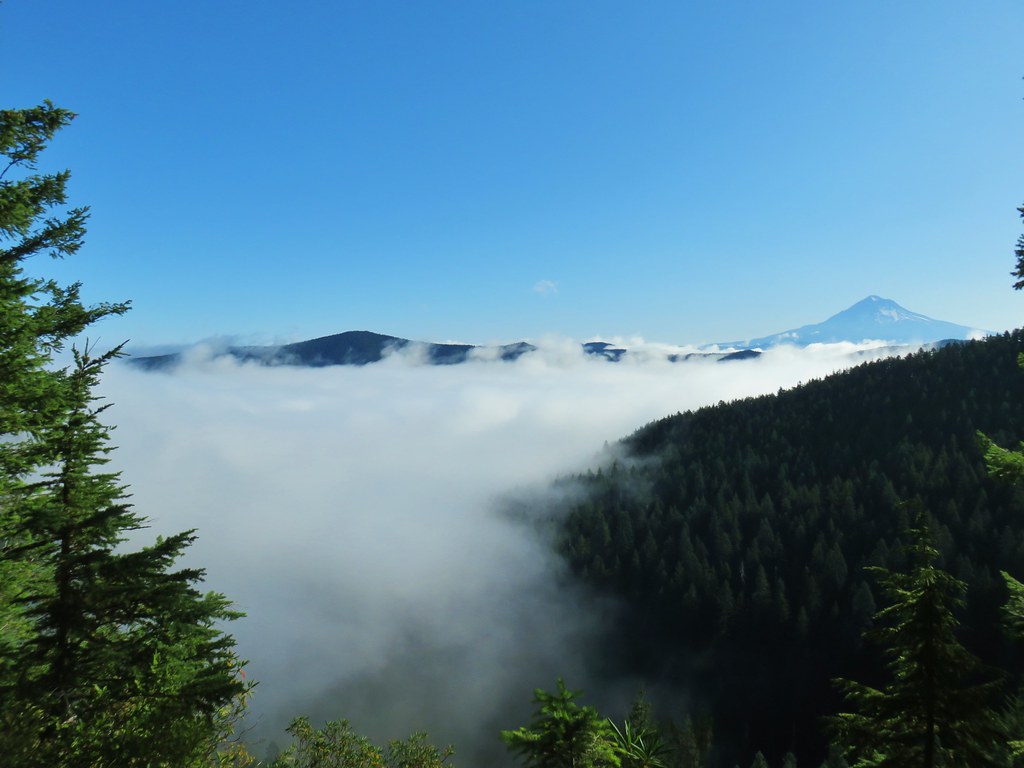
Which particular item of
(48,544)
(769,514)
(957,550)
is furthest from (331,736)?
(769,514)

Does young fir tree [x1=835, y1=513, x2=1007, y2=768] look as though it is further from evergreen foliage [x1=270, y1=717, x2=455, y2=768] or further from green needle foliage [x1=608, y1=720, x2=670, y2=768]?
evergreen foliage [x1=270, y1=717, x2=455, y2=768]

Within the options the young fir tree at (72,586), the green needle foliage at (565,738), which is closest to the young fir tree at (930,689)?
the green needle foliage at (565,738)

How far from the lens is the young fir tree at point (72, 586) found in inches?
434

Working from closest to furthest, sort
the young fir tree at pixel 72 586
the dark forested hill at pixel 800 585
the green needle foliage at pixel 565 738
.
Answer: the young fir tree at pixel 72 586 < the green needle foliage at pixel 565 738 < the dark forested hill at pixel 800 585

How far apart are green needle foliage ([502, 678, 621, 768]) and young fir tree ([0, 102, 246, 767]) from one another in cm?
969

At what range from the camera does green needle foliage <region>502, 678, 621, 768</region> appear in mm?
17094

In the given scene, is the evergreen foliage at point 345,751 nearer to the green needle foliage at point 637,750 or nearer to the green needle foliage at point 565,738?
the green needle foliage at point 565,738

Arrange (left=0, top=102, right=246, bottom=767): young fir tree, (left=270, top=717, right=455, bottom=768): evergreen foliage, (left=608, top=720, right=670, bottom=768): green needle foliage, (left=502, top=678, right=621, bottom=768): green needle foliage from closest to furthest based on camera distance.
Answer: (left=0, top=102, right=246, bottom=767): young fir tree, (left=502, top=678, right=621, bottom=768): green needle foliage, (left=608, top=720, right=670, bottom=768): green needle foliage, (left=270, top=717, right=455, bottom=768): evergreen foliage

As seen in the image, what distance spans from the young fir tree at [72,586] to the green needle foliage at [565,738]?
31.8 feet

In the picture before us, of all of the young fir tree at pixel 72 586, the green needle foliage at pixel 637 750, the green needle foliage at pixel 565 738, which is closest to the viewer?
the young fir tree at pixel 72 586

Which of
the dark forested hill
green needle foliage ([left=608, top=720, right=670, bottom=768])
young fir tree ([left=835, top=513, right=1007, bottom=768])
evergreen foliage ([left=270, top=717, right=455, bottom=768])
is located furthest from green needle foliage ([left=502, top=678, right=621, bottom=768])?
the dark forested hill

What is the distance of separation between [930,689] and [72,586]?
→ 22202mm

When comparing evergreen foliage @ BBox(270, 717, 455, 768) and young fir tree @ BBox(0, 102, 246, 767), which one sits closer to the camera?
young fir tree @ BBox(0, 102, 246, 767)

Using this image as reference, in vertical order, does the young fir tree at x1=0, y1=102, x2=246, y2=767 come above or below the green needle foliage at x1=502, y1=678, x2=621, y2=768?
above
